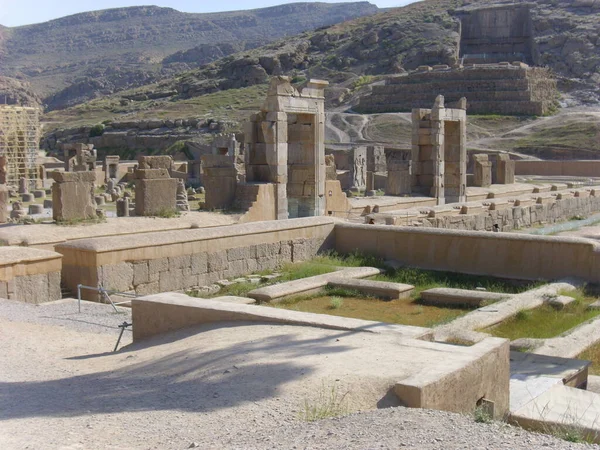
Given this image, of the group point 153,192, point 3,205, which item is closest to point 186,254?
point 153,192

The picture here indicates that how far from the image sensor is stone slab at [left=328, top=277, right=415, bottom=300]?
10523 mm

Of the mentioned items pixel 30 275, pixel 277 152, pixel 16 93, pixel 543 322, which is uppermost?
pixel 16 93

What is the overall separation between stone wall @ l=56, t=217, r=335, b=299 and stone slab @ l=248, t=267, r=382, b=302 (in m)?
1.26

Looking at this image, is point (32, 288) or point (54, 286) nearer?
point (32, 288)

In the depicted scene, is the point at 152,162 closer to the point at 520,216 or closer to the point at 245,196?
the point at 245,196

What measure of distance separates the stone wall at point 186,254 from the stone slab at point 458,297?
2.89m

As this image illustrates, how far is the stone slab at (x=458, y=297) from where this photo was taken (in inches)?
396

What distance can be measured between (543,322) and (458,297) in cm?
132

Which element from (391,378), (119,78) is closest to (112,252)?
(391,378)

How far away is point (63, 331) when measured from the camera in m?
8.07

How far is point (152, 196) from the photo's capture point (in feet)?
54.5

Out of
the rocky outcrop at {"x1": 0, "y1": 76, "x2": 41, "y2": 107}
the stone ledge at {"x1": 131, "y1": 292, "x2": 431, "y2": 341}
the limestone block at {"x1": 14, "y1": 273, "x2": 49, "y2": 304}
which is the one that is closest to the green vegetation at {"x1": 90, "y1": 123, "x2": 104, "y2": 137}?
the rocky outcrop at {"x1": 0, "y1": 76, "x2": 41, "y2": 107}

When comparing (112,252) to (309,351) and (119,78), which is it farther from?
(119,78)

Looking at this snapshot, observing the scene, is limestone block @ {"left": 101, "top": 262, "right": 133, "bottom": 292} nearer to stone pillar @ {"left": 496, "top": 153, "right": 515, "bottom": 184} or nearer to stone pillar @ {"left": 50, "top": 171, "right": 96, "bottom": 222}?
stone pillar @ {"left": 50, "top": 171, "right": 96, "bottom": 222}
